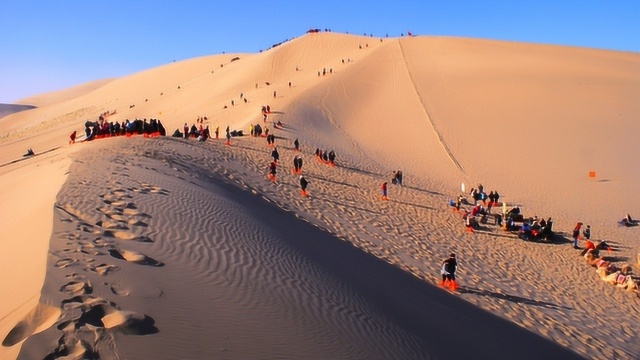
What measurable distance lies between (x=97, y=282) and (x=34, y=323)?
0.95 meters

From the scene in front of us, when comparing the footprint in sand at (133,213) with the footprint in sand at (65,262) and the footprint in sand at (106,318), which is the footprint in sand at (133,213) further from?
the footprint in sand at (106,318)

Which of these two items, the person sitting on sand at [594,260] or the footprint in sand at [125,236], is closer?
the footprint in sand at [125,236]

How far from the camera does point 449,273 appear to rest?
1152cm

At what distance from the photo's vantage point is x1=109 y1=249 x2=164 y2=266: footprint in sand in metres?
6.53

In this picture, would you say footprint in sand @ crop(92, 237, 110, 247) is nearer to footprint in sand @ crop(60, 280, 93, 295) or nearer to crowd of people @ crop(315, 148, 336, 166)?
footprint in sand @ crop(60, 280, 93, 295)

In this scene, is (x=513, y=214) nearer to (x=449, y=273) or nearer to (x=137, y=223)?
(x=449, y=273)

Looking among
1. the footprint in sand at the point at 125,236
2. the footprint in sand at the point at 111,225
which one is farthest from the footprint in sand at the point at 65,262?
the footprint in sand at the point at 111,225

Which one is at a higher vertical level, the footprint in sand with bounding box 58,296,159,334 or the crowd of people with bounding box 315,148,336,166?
the crowd of people with bounding box 315,148,336,166

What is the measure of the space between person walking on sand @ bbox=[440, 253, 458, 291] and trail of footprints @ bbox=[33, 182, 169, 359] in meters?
6.30

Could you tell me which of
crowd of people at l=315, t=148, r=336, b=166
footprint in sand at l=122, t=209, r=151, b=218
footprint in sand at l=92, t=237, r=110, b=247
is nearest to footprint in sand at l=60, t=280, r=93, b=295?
footprint in sand at l=92, t=237, r=110, b=247

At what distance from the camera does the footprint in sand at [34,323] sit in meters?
4.40

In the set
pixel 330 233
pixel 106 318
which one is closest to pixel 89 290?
pixel 106 318

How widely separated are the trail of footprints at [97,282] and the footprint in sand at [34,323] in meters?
0.09

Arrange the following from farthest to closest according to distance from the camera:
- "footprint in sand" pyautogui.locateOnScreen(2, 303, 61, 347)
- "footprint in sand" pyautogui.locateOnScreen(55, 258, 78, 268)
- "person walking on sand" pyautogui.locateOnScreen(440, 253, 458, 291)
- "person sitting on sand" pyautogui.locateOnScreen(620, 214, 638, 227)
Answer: "person sitting on sand" pyautogui.locateOnScreen(620, 214, 638, 227)
"person walking on sand" pyautogui.locateOnScreen(440, 253, 458, 291)
"footprint in sand" pyautogui.locateOnScreen(55, 258, 78, 268)
"footprint in sand" pyautogui.locateOnScreen(2, 303, 61, 347)
